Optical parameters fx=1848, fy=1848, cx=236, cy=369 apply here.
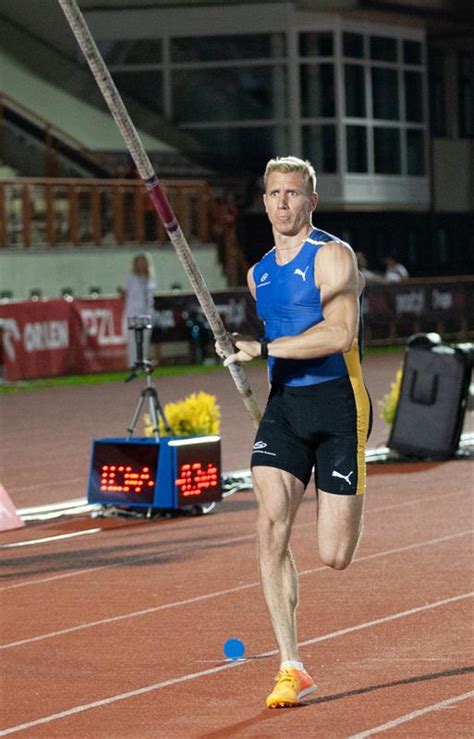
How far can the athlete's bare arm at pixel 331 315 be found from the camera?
7.16 meters

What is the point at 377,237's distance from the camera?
168 feet

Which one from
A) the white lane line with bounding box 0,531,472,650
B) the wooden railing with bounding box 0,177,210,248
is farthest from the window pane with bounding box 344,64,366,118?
the white lane line with bounding box 0,531,472,650

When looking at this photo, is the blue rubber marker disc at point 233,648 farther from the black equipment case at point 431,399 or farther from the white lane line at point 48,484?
the black equipment case at point 431,399

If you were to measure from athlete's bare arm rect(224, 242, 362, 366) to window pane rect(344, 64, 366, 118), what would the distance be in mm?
41944

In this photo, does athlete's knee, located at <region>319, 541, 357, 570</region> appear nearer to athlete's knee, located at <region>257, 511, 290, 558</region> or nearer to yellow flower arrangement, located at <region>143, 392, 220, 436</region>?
athlete's knee, located at <region>257, 511, 290, 558</region>

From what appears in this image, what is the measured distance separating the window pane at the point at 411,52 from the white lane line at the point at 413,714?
146ft

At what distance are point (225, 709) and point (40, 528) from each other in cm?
630

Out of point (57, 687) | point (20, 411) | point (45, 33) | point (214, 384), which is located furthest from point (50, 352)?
point (57, 687)

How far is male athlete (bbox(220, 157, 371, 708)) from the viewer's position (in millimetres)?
7215

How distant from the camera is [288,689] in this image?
718 cm

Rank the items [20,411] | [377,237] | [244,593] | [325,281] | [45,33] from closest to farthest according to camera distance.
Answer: [325,281], [244,593], [20,411], [45,33], [377,237]

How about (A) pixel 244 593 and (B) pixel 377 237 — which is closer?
(A) pixel 244 593

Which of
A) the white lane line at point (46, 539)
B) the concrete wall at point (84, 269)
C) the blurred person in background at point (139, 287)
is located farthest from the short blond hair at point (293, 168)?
the concrete wall at point (84, 269)

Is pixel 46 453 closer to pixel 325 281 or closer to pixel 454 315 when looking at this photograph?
pixel 325 281
